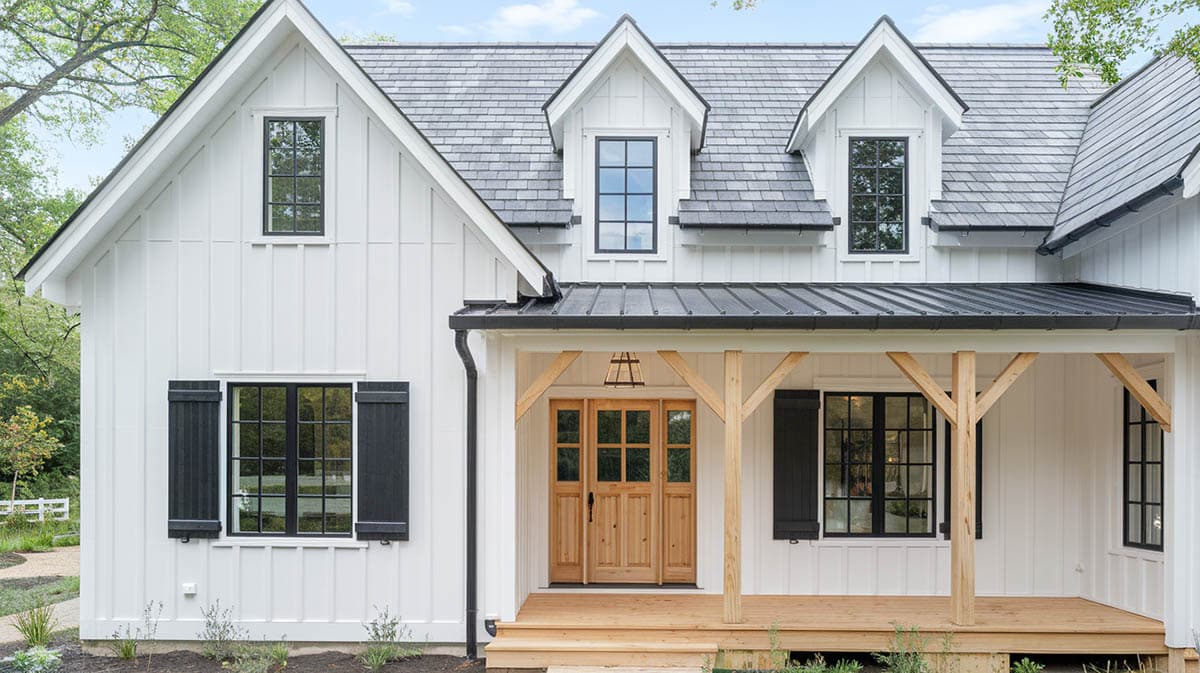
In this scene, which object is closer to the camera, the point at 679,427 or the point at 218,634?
the point at 218,634

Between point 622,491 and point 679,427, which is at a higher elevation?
point 679,427

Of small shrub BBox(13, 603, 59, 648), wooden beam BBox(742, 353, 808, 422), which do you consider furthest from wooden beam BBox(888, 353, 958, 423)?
small shrub BBox(13, 603, 59, 648)

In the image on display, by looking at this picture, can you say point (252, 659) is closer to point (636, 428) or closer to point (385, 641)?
point (385, 641)

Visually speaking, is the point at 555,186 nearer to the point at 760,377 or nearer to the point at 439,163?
the point at 439,163

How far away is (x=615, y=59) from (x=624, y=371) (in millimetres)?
3356

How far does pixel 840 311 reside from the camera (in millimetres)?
7484

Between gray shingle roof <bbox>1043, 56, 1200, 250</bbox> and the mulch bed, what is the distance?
7378 mm

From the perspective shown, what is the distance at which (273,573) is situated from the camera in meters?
8.10

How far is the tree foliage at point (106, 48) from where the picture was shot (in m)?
17.1

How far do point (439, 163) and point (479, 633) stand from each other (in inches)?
171

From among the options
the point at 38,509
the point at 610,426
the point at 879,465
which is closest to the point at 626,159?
the point at 610,426

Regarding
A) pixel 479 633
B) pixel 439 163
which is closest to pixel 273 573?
pixel 479 633

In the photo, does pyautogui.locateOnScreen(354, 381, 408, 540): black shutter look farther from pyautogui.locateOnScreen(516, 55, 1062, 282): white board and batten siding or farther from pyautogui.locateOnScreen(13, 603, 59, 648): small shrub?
pyautogui.locateOnScreen(13, 603, 59, 648): small shrub

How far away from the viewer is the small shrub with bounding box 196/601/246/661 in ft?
25.9
